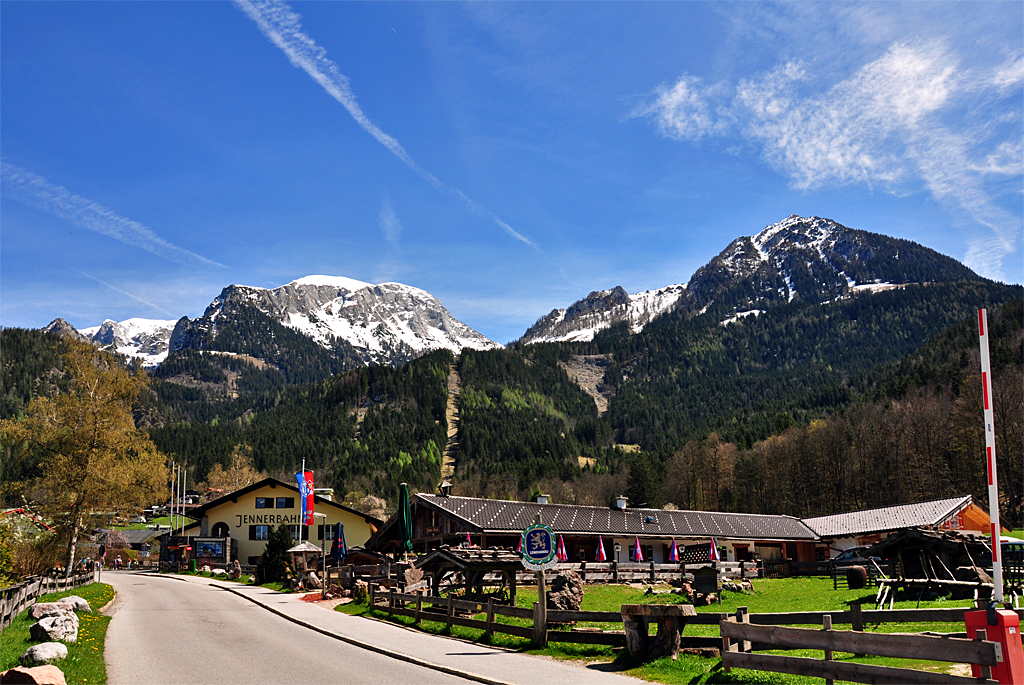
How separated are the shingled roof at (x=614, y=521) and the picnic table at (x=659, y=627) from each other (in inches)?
984

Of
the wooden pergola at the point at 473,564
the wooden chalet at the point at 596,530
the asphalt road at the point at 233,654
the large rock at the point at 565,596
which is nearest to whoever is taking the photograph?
the asphalt road at the point at 233,654

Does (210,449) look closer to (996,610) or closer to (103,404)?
(103,404)

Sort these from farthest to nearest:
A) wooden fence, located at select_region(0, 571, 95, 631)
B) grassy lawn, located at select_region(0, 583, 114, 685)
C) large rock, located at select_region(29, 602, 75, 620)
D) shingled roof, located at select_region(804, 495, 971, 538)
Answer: shingled roof, located at select_region(804, 495, 971, 538), large rock, located at select_region(29, 602, 75, 620), wooden fence, located at select_region(0, 571, 95, 631), grassy lawn, located at select_region(0, 583, 114, 685)

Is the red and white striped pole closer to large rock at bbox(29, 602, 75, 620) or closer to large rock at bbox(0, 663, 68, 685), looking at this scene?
large rock at bbox(0, 663, 68, 685)

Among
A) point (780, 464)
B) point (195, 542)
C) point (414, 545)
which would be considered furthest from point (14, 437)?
point (780, 464)

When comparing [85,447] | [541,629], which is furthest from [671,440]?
[541,629]

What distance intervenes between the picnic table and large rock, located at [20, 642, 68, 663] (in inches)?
425

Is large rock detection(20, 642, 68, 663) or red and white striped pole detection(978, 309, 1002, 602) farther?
large rock detection(20, 642, 68, 663)

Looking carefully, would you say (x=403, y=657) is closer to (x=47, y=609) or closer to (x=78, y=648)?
(x=78, y=648)

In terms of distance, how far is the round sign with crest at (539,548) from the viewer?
1712 cm

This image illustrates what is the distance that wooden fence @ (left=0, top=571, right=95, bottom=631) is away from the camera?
1727 centimetres

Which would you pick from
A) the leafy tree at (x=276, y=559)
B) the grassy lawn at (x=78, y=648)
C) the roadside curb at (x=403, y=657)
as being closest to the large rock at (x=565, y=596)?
the roadside curb at (x=403, y=657)

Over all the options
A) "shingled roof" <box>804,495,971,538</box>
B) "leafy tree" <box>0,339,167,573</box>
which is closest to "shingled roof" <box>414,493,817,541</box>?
"shingled roof" <box>804,495,971,538</box>

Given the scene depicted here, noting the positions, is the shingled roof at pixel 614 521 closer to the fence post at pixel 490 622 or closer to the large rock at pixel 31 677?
the fence post at pixel 490 622
